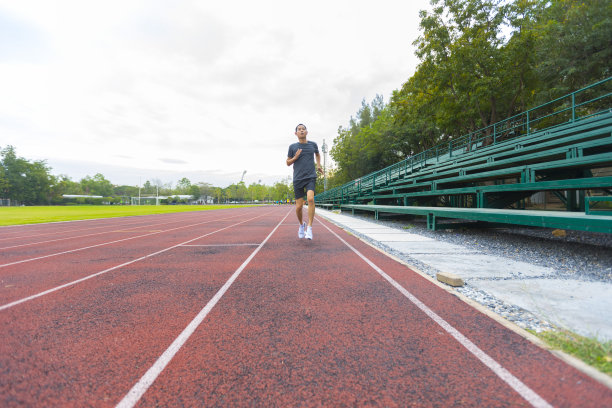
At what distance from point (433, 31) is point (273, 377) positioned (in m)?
19.8

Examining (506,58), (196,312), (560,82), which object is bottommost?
(196,312)

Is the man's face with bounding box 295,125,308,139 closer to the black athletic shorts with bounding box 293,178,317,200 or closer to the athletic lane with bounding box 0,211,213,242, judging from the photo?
the black athletic shorts with bounding box 293,178,317,200

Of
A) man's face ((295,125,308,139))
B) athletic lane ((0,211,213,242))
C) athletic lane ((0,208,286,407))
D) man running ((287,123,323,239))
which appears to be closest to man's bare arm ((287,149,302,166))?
man running ((287,123,323,239))

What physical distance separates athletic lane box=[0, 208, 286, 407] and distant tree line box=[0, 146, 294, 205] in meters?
95.6

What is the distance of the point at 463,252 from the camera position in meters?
4.69

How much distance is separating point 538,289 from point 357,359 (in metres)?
2.33

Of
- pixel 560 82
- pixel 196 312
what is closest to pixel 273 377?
pixel 196 312

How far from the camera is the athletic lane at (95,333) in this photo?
1446mm

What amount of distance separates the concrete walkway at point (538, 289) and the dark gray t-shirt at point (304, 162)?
259 cm

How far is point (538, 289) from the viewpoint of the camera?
2.73m

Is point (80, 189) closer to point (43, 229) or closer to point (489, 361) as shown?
point (43, 229)

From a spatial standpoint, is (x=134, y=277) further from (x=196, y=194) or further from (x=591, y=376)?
(x=196, y=194)

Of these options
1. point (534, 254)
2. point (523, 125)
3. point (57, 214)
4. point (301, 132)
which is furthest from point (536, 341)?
point (57, 214)

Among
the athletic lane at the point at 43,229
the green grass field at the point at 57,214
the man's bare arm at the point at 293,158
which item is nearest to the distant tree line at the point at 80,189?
the green grass field at the point at 57,214
